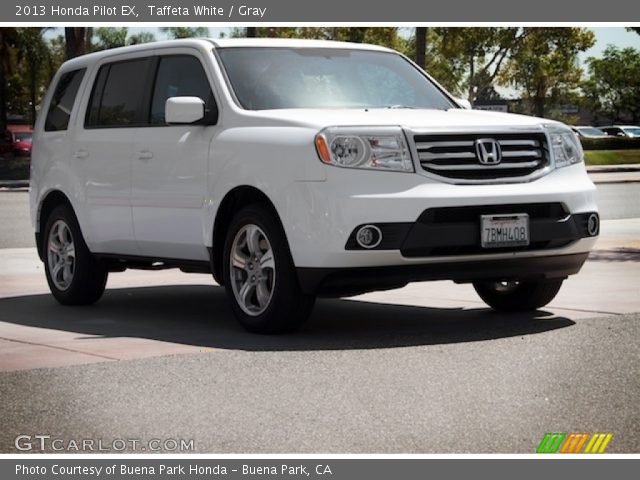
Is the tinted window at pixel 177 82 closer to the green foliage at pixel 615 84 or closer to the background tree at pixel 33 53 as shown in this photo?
the background tree at pixel 33 53

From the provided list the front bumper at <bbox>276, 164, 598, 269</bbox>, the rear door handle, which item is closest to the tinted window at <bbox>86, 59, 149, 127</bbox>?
the rear door handle

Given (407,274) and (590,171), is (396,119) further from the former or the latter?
(590,171)

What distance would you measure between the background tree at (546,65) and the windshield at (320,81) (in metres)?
61.3

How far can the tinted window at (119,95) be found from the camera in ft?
35.9

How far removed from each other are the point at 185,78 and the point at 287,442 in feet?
16.1

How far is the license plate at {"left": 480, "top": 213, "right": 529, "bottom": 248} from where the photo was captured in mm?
9133

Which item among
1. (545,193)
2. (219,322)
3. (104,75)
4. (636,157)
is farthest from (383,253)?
(636,157)

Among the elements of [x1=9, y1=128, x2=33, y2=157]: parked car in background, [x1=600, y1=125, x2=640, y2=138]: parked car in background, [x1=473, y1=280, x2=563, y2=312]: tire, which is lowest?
[x1=600, y1=125, x2=640, y2=138]: parked car in background

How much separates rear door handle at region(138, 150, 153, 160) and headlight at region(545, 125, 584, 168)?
2.78 m

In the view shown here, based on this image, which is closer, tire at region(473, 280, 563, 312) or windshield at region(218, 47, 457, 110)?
windshield at region(218, 47, 457, 110)

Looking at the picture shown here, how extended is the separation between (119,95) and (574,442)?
6.07 metres

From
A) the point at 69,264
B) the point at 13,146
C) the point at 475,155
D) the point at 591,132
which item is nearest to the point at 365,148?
the point at 475,155

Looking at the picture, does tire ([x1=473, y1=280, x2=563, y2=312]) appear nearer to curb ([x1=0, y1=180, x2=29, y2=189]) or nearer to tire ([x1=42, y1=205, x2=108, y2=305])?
tire ([x1=42, y1=205, x2=108, y2=305])

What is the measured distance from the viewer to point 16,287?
1302 cm
